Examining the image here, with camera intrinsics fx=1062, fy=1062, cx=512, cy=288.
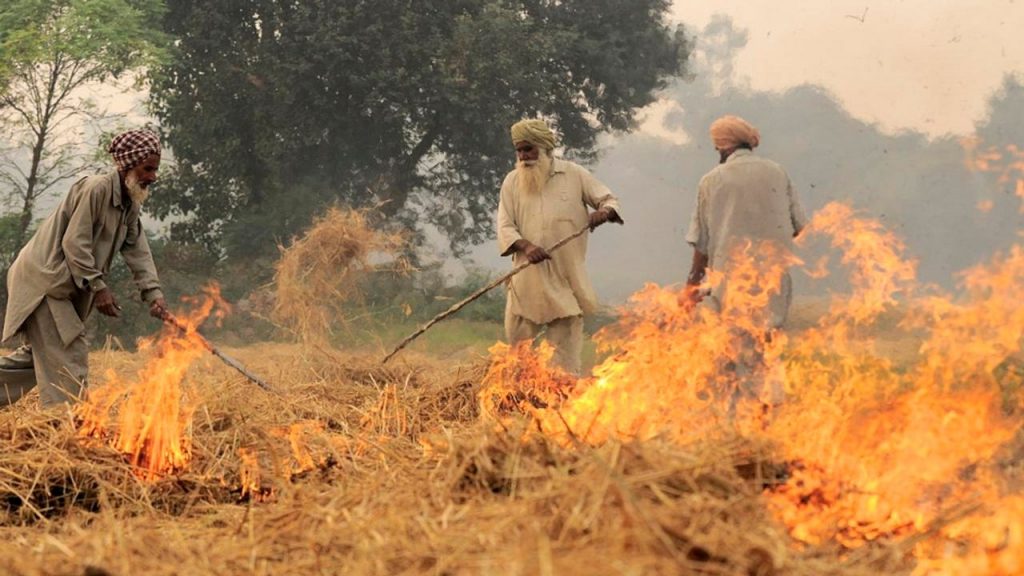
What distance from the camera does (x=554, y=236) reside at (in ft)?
24.6

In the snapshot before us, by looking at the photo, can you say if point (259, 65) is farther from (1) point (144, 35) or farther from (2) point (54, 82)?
(2) point (54, 82)

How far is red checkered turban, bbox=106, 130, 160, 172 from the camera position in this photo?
5910mm

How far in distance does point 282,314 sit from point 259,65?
1131cm

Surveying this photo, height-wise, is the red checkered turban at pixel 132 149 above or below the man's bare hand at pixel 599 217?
Result: below

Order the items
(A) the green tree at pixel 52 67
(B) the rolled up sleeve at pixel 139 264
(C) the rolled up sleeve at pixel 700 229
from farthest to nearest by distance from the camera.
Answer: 1. (A) the green tree at pixel 52 67
2. (C) the rolled up sleeve at pixel 700 229
3. (B) the rolled up sleeve at pixel 139 264

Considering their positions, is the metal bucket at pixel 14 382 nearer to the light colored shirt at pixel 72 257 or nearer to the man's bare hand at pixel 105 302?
the light colored shirt at pixel 72 257

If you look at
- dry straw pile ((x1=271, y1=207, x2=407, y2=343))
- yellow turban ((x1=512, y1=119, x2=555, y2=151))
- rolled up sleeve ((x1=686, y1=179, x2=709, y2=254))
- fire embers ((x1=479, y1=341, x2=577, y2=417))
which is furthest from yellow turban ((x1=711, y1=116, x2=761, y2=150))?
dry straw pile ((x1=271, y1=207, x2=407, y2=343))

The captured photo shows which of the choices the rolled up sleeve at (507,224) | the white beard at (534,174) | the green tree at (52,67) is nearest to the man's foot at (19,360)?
the rolled up sleeve at (507,224)

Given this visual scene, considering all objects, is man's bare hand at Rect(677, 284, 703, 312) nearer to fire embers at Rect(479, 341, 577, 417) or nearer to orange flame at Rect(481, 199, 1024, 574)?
orange flame at Rect(481, 199, 1024, 574)

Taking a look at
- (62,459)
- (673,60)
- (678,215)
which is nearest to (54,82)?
(673,60)

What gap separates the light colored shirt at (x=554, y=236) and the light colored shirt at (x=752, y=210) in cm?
97

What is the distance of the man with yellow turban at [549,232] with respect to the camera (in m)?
7.47

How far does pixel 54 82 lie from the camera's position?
57.9 feet

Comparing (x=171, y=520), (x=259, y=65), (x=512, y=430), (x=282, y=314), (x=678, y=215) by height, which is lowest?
(x=171, y=520)
